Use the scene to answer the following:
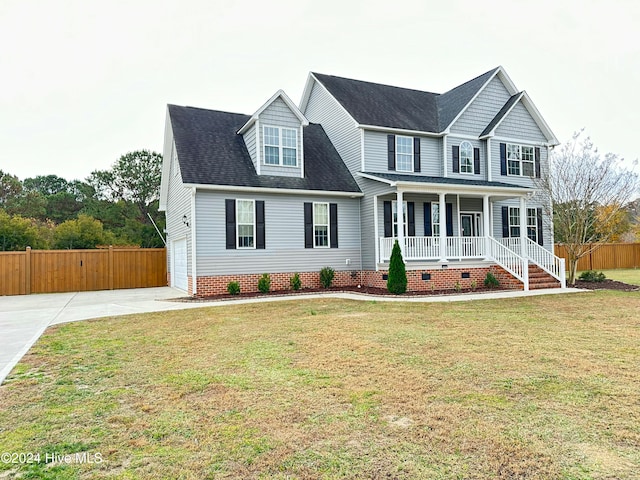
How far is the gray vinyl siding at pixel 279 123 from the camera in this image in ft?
53.7

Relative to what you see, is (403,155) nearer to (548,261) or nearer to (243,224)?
(548,261)

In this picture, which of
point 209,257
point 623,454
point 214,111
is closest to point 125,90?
point 214,111

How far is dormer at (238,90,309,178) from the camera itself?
16.3 meters

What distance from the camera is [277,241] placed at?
1606 centimetres

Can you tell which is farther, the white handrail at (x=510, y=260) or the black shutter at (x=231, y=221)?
the white handrail at (x=510, y=260)

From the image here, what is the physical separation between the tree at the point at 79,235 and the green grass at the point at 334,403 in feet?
60.9

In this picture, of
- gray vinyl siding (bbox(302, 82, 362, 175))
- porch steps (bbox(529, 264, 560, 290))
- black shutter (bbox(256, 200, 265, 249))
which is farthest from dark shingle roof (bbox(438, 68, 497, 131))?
black shutter (bbox(256, 200, 265, 249))

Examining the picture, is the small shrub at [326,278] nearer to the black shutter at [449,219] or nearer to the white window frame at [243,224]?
the white window frame at [243,224]

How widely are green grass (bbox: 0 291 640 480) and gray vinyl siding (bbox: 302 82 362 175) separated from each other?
11.2m

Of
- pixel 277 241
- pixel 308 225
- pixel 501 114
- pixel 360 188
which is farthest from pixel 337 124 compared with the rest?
pixel 501 114

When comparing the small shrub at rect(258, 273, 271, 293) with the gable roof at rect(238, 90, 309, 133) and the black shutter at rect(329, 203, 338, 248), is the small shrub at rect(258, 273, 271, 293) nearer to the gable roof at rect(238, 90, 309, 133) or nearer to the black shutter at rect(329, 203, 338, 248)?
the black shutter at rect(329, 203, 338, 248)

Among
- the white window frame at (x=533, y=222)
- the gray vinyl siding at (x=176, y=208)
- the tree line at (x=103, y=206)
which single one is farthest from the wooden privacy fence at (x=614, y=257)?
the tree line at (x=103, y=206)

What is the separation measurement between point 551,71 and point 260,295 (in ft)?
60.4

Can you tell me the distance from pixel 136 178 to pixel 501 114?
2767cm
